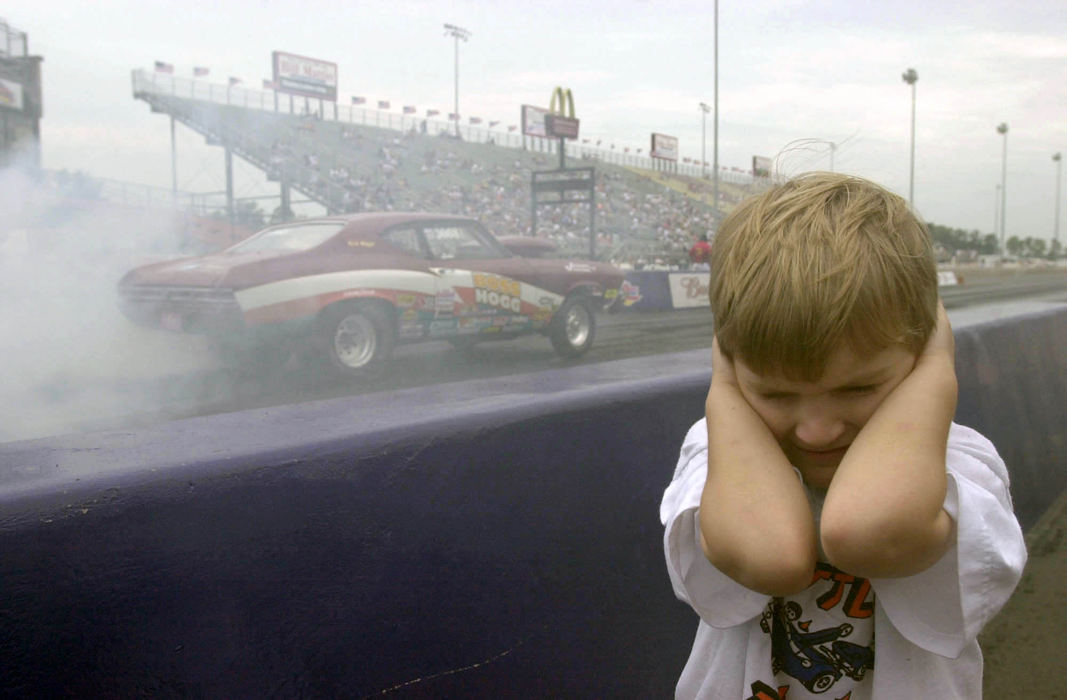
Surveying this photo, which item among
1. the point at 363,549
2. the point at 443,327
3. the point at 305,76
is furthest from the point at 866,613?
the point at 305,76

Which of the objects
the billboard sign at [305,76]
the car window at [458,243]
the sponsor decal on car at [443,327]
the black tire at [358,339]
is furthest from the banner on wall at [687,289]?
the billboard sign at [305,76]

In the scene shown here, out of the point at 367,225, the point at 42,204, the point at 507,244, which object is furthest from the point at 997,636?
the point at 42,204

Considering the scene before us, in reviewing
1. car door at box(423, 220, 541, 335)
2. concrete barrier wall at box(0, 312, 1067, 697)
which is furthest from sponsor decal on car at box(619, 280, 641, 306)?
concrete barrier wall at box(0, 312, 1067, 697)

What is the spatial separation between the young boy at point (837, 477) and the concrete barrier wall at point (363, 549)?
40 cm

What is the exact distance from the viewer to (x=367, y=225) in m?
8.44

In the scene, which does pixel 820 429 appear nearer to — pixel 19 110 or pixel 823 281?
pixel 823 281

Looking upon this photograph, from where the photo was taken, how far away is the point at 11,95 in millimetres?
9688

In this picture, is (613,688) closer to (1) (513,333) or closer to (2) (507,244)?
(1) (513,333)

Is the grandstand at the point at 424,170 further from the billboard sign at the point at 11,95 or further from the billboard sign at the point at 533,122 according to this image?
the billboard sign at the point at 11,95

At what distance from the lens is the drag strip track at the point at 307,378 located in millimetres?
6633

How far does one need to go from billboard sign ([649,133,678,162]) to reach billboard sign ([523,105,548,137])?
9.47 meters

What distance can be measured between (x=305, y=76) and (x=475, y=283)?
31501 mm

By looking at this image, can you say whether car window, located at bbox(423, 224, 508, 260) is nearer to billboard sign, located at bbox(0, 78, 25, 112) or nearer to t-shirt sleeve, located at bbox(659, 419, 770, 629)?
billboard sign, located at bbox(0, 78, 25, 112)

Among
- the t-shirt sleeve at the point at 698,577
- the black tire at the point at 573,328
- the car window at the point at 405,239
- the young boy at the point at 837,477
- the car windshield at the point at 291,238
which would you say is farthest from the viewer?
the black tire at the point at 573,328
